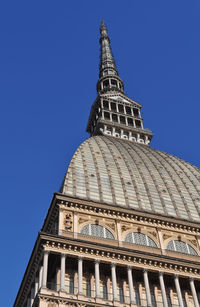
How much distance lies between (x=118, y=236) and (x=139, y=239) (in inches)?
81.5

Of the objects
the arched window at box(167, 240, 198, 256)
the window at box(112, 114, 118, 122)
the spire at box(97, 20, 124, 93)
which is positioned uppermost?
the spire at box(97, 20, 124, 93)

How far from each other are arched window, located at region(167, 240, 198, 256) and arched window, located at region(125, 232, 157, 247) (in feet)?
5.17

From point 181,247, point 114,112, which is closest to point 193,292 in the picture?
point 181,247

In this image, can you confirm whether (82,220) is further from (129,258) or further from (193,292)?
(193,292)

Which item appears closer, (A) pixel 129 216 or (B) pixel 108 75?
(A) pixel 129 216

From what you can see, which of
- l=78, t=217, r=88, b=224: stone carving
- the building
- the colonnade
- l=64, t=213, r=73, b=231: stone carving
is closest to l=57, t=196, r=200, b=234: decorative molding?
the building

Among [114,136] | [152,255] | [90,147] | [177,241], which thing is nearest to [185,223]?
[177,241]

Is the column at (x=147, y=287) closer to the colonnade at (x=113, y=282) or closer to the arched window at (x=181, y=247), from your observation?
the colonnade at (x=113, y=282)

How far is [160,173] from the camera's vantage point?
59.8m

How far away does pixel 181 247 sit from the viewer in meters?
48.7

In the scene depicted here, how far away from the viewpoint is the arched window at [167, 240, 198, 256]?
48.2 meters

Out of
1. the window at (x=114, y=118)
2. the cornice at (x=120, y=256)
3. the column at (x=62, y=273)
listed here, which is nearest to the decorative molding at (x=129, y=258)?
the cornice at (x=120, y=256)

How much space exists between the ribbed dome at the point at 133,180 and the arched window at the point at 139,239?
3.67m

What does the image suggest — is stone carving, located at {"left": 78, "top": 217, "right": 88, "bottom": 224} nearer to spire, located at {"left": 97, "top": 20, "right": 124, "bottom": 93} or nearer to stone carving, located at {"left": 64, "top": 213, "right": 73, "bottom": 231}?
stone carving, located at {"left": 64, "top": 213, "right": 73, "bottom": 231}
